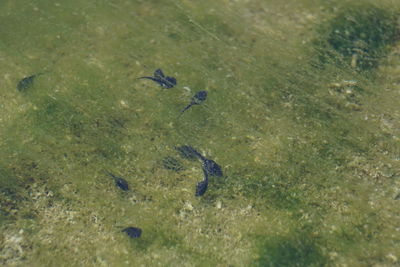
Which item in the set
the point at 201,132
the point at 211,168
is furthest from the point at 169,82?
the point at 211,168

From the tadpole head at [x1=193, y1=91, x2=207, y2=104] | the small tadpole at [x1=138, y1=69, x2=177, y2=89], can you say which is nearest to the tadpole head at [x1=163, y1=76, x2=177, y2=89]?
the small tadpole at [x1=138, y1=69, x2=177, y2=89]

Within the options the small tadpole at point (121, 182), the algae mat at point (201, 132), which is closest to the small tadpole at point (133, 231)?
the algae mat at point (201, 132)

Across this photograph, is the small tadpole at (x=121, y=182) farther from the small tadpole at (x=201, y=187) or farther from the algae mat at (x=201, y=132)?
the small tadpole at (x=201, y=187)

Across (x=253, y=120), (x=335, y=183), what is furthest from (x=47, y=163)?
(x=335, y=183)

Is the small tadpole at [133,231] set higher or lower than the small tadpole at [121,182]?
lower

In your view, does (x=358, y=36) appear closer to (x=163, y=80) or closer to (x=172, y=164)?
(x=163, y=80)

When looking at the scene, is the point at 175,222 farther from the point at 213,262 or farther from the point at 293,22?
the point at 293,22

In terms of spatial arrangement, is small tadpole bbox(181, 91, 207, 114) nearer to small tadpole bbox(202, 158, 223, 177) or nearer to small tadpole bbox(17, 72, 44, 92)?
small tadpole bbox(202, 158, 223, 177)
